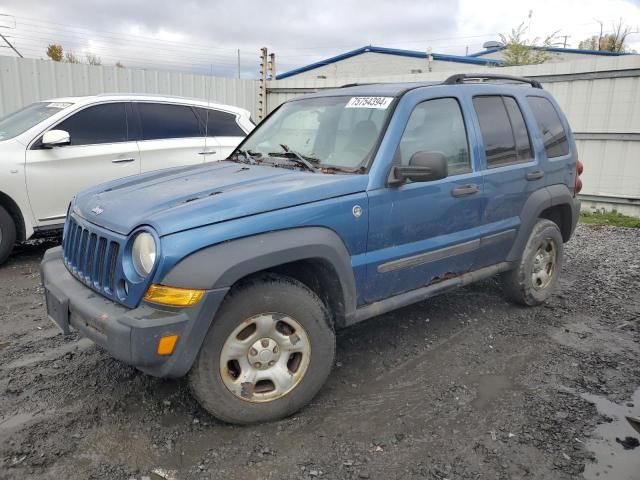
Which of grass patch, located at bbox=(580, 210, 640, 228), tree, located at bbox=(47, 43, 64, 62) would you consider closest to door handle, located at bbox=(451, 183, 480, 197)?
grass patch, located at bbox=(580, 210, 640, 228)

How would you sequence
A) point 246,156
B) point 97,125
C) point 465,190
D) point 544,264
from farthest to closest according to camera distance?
point 97,125 < point 544,264 < point 246,156 < point 465,190

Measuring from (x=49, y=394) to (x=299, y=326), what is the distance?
1649 mm

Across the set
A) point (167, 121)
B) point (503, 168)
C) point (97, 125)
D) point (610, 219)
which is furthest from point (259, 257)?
point (610, 219)

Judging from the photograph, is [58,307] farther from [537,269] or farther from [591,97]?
[591,97]

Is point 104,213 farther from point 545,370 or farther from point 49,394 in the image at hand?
point 545,370

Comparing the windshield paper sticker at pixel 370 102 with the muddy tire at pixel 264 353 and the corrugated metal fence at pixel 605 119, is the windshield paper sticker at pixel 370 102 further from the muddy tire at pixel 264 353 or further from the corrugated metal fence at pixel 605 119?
the corrugated metal fence at pixel 605 119

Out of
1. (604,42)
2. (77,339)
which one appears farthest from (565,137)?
(604,42)

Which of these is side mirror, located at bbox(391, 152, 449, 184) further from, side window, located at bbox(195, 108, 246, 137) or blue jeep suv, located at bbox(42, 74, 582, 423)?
side window, located at bbox(195, 108, 246, 137)

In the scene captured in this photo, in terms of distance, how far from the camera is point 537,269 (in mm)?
4742

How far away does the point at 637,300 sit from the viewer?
5098mm

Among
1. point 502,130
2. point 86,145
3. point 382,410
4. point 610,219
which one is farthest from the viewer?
point 610,219

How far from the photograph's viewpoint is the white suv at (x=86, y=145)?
5.57 m

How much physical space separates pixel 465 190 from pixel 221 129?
431cm

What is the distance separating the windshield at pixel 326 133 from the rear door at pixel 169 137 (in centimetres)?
260
